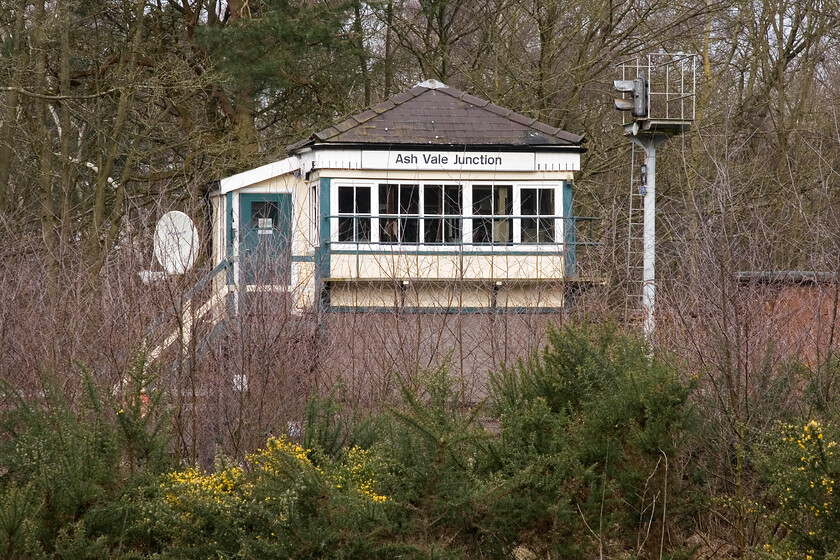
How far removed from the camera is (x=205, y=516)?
6.24m

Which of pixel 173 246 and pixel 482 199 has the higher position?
pixel 482 199

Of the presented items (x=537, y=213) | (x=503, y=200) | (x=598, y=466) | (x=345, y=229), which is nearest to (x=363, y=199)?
(x=345, y=229)

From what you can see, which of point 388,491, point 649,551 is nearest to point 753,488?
point 649,551

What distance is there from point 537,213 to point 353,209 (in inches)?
122

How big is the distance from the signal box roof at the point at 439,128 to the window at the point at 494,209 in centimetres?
74

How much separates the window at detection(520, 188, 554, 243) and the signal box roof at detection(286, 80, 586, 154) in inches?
31.2

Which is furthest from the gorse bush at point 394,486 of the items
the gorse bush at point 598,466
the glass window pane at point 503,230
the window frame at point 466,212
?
the glass window pane at point 503,230

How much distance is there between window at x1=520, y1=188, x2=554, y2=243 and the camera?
57.0 ft

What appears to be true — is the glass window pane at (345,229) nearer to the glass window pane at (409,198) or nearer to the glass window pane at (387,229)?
the glass window pane at (387,229)

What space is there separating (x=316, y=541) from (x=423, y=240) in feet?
37.0

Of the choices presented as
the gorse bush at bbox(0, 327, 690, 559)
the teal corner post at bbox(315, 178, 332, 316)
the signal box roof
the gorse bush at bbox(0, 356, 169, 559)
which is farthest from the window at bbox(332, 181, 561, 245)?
the gorse bush at bbox(0, 327, 690, 559)

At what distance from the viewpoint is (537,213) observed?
57.3 feet

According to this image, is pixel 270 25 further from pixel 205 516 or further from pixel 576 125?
pixel 205 516

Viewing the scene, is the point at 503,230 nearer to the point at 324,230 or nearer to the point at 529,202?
the point at 529,202
